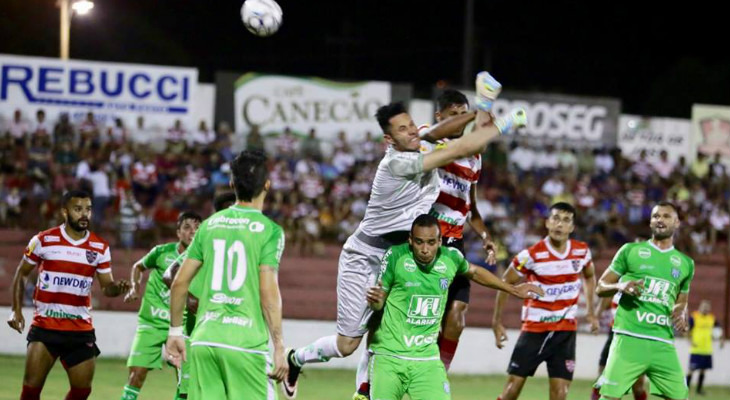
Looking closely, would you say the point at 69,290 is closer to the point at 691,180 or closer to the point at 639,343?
the point at 639,343

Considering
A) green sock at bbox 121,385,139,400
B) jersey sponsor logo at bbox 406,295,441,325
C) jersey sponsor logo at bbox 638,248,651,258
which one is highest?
jersey sponsor logo at bbox 638,248,651,258

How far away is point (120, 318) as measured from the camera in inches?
711

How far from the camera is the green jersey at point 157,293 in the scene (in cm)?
1123

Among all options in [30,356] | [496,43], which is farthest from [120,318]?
[496,43]

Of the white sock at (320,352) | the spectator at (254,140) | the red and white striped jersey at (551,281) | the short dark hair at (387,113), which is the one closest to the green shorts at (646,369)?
the red and white striped jersey at (551,281)

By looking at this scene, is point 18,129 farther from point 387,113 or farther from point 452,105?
point 387,113

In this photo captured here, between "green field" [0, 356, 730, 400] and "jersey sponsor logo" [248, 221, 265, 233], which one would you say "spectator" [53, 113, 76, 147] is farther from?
"jersey sponsor logo" [248, 221, 265, 233]

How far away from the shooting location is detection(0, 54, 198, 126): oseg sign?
2362 cm

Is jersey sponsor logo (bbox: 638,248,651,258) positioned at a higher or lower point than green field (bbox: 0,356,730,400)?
higher

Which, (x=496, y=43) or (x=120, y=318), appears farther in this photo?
(x=496, y=43)

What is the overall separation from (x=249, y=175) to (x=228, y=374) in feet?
4.13

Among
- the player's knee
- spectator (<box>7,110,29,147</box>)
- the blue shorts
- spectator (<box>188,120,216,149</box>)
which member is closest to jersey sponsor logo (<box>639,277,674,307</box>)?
the player's knee

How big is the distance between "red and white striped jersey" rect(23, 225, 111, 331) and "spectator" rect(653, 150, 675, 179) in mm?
19219

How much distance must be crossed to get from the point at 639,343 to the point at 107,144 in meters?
14.1
